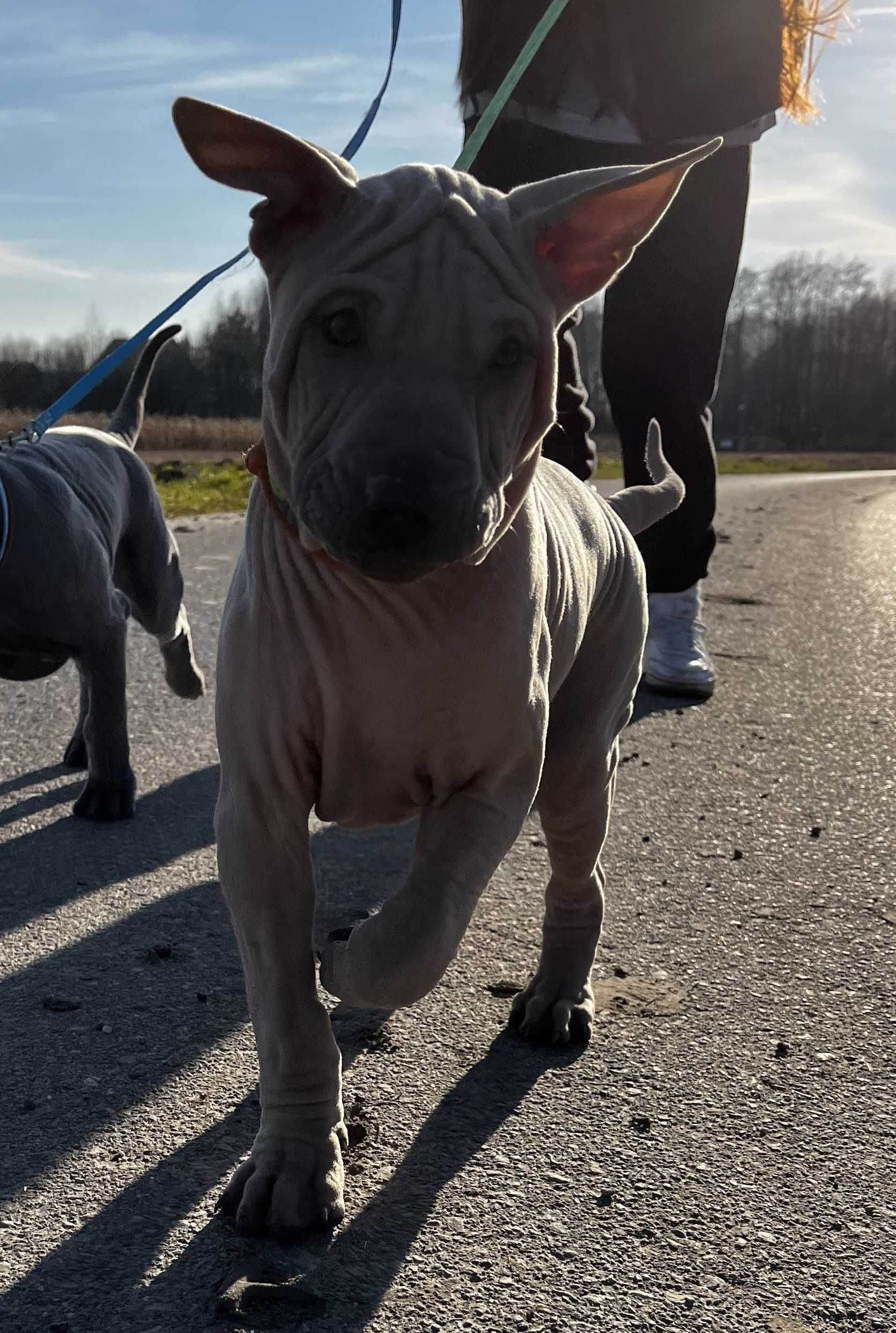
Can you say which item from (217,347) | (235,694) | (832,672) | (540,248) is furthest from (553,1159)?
(217,347)

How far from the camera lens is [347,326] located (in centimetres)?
184

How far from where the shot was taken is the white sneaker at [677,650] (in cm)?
557

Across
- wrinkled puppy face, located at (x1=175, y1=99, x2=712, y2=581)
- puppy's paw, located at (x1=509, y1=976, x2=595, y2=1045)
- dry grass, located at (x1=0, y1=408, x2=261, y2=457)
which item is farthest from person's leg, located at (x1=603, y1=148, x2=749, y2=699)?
dry grass, located at (x1=0, y1=408, x2=261, y2=457)

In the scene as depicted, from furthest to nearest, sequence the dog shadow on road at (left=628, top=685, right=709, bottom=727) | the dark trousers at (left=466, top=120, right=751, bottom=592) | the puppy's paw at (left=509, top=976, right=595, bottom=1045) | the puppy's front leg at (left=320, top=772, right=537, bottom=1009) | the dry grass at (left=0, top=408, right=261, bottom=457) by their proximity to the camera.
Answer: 1. the dry grass at (left=0, top=408, right=261, bottom=457)
2. the dog shadow on road at (left=628, top=685, right=709, bottom=727)
3. the dark trousers at (left=466, top=120, right=751, bottom=592)
4. the puppy's paw at (left=509, top=976, right=595, bottom=1045)
5. the puppy's front leg at (left=320, top=772, right=537, bottom=1009)

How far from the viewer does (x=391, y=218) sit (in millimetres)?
1919

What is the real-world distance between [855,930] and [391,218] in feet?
6.88

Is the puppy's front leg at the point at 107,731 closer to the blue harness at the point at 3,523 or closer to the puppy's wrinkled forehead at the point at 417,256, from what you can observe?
the blue harness at the point at 3,523

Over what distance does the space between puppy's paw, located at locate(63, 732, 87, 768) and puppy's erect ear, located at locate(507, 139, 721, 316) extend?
2.86 metres

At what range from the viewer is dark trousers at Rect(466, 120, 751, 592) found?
16.3ft

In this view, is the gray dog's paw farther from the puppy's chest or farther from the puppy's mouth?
the puppy's mouth

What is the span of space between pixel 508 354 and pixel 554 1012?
136cm

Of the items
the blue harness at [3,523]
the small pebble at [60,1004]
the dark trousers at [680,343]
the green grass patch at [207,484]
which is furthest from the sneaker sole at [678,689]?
the small pebble at [60,1004]

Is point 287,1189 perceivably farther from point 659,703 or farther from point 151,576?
point 659,703

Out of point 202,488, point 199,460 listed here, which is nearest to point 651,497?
point 202,488
